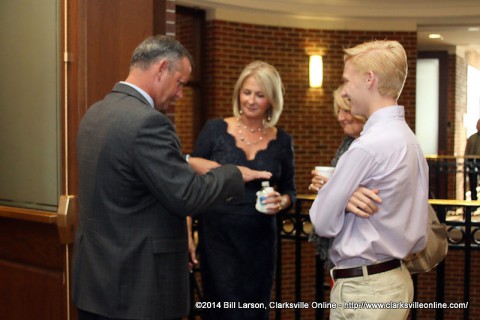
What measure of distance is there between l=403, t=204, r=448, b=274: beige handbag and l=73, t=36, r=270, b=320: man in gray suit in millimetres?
756

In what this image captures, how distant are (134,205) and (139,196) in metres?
0.04

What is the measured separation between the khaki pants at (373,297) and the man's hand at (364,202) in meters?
0.23

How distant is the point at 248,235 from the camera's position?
3.52 meters

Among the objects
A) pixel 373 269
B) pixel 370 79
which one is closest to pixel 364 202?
pixel 373 269

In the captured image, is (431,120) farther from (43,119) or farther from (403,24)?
(43,119)

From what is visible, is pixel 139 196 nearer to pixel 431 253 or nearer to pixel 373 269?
pixel 373 269

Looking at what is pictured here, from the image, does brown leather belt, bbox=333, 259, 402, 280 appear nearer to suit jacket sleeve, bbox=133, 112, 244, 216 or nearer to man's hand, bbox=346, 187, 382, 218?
man's hand, bbox=346, 187, 382, 218

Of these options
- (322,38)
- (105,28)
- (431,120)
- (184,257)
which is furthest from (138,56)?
(431,120)

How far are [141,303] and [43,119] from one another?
3.92 ft

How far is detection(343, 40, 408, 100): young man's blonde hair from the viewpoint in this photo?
7.54ft

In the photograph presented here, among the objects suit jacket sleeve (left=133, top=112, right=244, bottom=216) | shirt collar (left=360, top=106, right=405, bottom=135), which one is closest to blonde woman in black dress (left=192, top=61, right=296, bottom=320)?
suit jacket sleeve (left=133, top=112, right=244, bottom=216)

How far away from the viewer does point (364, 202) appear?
2.24 m

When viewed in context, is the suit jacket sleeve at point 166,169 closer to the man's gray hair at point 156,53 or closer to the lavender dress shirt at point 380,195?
the man's gray hair at point 156,53

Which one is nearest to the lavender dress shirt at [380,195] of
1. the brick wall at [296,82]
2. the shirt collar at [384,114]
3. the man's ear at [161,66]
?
the shirt collar at [384,114]
